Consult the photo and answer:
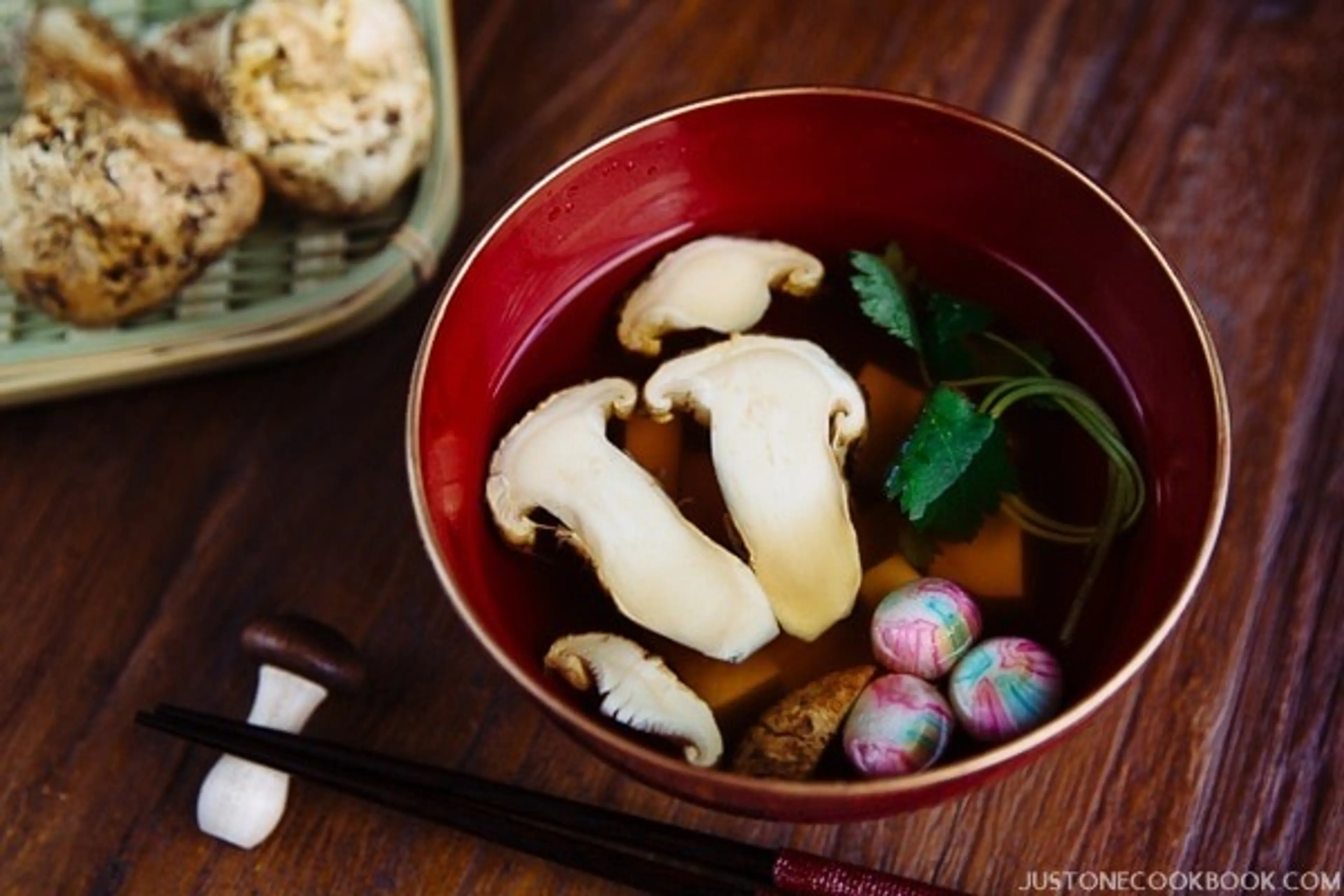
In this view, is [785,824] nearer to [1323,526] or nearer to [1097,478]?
[1097,478]

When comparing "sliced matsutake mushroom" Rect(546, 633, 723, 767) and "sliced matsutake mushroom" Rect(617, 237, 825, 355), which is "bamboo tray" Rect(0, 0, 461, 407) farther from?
"sliced matsutake mushroom" Rect(546, 633, 723, 767)

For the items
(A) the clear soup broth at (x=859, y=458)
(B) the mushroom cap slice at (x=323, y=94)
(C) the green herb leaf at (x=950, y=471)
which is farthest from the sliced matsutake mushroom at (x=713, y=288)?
(B) the mushroom cap slice at (x=323, y=94)

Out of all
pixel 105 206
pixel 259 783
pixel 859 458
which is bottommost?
pixel 259 783

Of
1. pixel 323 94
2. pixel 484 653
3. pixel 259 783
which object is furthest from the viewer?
pixel 323 94

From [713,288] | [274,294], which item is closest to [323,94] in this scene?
[274,294]

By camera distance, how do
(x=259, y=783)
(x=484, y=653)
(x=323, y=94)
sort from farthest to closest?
(x=323, y=94)
(x=259, y=783)
(x=484, y=653)

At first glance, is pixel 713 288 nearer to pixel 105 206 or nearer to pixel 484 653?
pixel 484 653

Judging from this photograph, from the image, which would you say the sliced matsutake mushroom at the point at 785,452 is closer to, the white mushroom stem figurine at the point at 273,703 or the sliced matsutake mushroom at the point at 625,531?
the sliced matsutake mushroom at the point at 625,531
